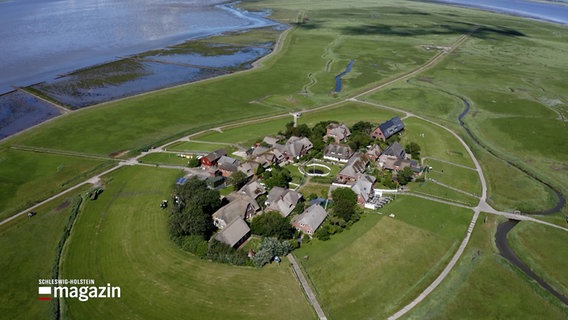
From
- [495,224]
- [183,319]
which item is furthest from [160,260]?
[495,224]

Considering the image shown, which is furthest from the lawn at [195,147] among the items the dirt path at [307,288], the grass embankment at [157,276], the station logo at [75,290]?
the station logo at [75,290]

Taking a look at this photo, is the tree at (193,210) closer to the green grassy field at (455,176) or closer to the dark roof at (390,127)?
the green grassy field at (455,176)

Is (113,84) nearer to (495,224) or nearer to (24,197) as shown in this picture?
(24,197)

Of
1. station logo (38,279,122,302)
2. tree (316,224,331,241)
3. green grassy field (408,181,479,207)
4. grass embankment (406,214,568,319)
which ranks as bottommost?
Answer: grass embankment (406,214,568,319)

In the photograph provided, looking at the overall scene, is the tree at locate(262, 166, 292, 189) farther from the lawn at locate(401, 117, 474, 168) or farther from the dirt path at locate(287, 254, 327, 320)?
the lawn at locate(401, 117, 474, 168)

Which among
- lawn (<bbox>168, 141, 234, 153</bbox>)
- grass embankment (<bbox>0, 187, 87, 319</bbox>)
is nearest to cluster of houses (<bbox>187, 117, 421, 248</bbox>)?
lawn (<bbox>168, 141, 234, 153</bbox>)

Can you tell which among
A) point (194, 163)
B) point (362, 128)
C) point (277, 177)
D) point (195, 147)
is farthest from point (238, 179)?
point (362, 128)
